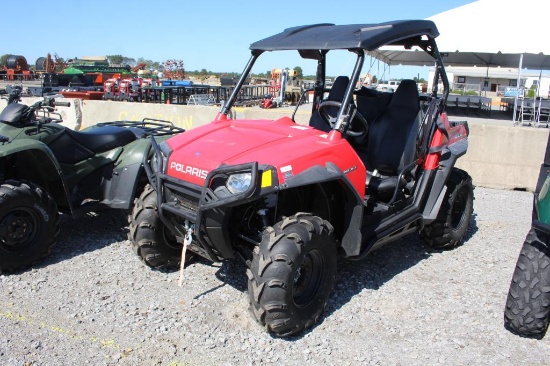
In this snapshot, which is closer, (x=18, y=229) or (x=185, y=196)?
(x=185, y=196)

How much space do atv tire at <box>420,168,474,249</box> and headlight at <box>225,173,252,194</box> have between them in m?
2.57

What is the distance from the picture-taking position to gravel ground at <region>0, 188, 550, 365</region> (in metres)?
3.39

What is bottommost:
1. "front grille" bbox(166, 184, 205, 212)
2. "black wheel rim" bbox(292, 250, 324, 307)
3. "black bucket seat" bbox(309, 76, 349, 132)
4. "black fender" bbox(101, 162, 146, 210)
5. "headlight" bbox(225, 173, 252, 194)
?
"black wheel rim" bbox(292, 250, 324, 307)

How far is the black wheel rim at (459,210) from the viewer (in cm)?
552

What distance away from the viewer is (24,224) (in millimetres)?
4559

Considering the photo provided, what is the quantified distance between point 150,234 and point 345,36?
229 centimetres

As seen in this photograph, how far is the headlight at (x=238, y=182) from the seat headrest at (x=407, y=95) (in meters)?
2.28

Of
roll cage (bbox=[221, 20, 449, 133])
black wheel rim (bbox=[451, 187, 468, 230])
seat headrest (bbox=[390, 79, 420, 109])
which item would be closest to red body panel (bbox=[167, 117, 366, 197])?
roll cage (bbox=[221, 20, 449, 133])

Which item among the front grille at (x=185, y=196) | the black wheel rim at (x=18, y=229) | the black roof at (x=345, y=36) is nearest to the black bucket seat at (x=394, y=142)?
the black roof at (x=345, y=36)

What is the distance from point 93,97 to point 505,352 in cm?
1602

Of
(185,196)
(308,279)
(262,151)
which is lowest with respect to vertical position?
(308,279)

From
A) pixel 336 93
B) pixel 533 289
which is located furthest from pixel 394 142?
pixel 533 289

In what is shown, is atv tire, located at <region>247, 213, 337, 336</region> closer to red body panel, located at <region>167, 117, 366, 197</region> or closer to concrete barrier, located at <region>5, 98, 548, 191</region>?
red body panel, located at <region>167, 117, 366, 197</region>

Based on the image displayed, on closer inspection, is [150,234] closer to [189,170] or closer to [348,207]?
[189,170]
